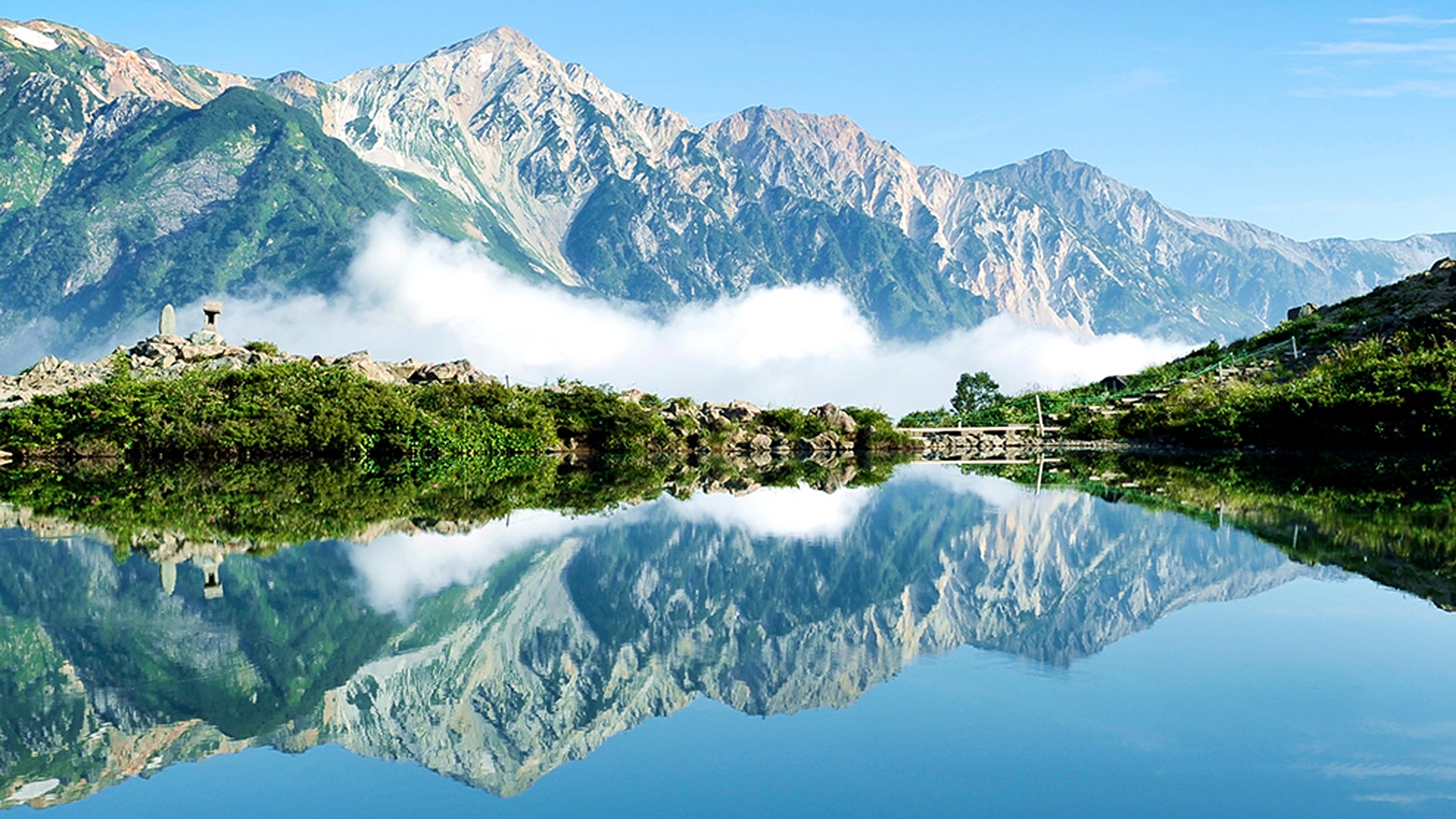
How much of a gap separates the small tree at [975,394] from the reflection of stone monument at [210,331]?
27.8 m

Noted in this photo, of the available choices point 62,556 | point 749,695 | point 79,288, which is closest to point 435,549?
point 62,556

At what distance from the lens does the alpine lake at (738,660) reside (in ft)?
22.0

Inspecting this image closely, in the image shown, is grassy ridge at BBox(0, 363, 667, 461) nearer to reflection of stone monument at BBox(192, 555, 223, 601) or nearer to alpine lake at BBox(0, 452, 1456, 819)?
alpine lake at BBox(0, 452, 1456, 819)

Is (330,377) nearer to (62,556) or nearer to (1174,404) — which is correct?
(62,556)

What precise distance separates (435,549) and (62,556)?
13.5 ft

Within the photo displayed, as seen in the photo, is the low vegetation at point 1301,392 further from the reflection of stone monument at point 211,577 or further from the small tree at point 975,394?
the reflection of stone monument at point 211,577

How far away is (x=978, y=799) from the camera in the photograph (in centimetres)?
637

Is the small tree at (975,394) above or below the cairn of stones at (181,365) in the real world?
below

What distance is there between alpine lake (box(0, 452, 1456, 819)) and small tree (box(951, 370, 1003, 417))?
31653mm

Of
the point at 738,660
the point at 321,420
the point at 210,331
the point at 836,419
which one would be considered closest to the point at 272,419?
the point at 321,420

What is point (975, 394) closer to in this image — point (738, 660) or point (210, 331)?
point (210, 331)

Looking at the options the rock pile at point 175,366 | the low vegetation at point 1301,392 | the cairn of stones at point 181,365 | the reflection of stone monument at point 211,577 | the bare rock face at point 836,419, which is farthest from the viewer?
the bare rock face at point 836,419

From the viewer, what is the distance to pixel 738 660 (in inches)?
371

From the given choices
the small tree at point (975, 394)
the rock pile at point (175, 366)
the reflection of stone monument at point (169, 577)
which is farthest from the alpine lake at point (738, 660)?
the small tree at point (975, 394)
